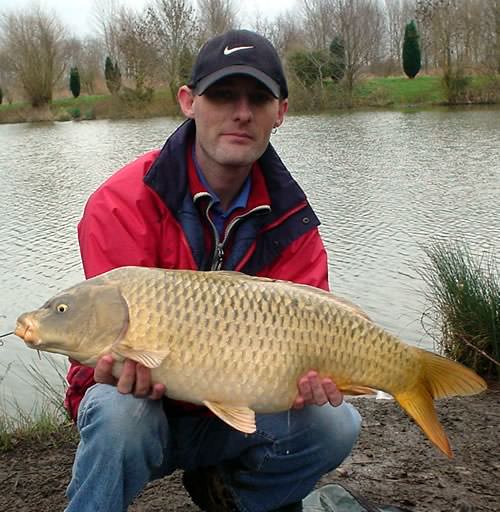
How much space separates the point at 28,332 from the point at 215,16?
2826 cm

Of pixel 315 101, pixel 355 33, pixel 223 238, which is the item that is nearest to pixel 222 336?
pixel 223 238

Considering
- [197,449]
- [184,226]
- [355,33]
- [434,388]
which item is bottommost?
[197,449]

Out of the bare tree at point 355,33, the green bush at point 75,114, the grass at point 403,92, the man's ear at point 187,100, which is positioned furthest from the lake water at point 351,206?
the green bush at point 75,114

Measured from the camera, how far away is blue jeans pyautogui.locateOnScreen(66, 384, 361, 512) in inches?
54.0

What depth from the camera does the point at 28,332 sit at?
1354 mm

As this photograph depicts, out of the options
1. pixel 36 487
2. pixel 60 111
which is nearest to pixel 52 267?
pixel 36 487

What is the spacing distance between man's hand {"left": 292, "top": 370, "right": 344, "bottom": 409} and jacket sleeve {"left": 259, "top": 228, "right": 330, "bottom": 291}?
312 millimetres

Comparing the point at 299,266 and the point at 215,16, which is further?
the point at 215,16

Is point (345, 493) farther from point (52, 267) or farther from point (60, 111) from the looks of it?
point (60, 111)

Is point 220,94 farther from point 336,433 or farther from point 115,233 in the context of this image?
point 336,433

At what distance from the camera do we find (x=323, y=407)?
1556 mm

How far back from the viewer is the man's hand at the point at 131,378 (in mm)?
1318

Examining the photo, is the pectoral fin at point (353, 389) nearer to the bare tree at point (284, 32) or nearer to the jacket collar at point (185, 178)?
the jacket collar at point (185, 178)

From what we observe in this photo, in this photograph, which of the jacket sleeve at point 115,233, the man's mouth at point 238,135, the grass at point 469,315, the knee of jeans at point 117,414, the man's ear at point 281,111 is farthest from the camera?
the grass at point 469,315
